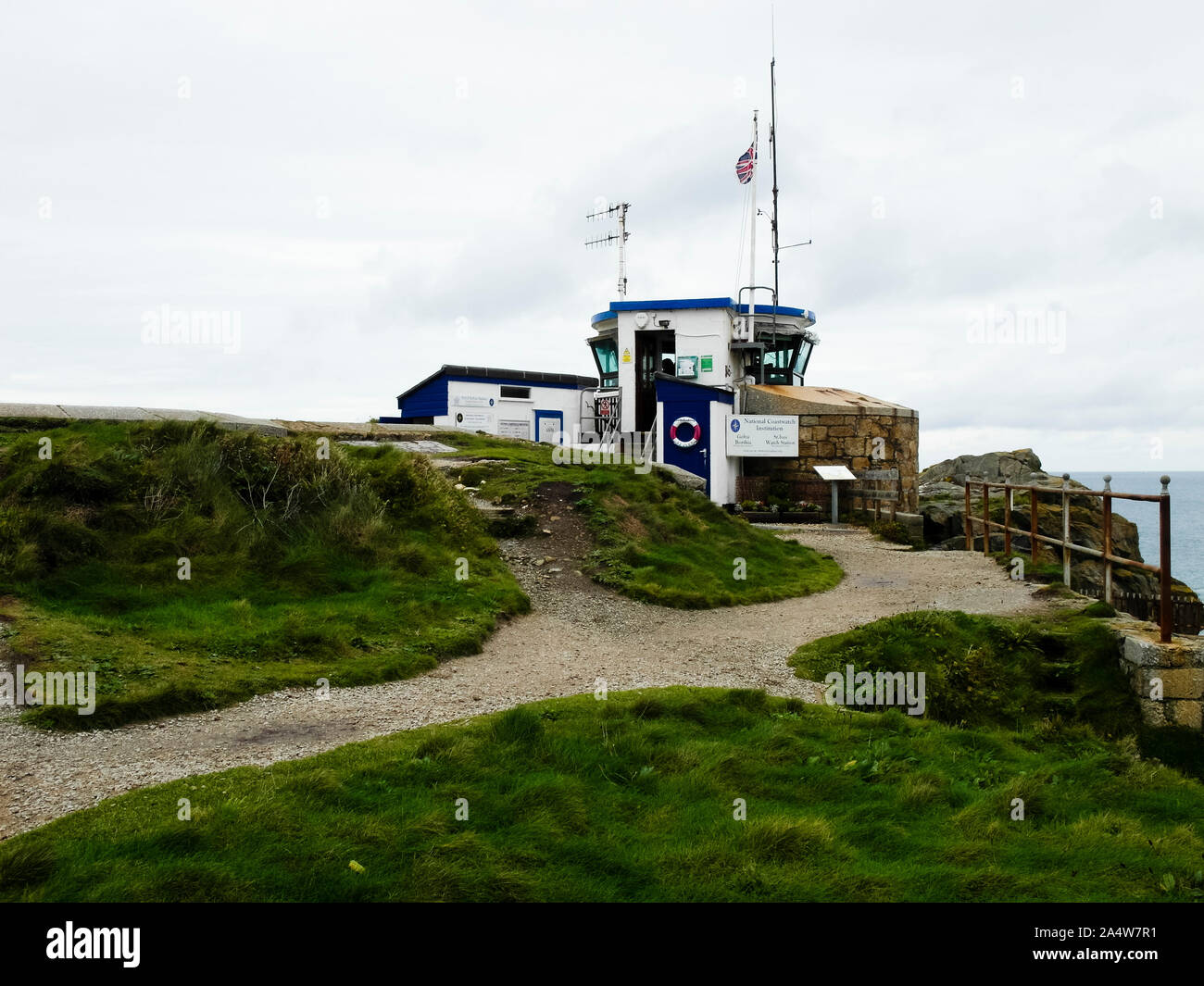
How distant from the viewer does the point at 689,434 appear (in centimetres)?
2719

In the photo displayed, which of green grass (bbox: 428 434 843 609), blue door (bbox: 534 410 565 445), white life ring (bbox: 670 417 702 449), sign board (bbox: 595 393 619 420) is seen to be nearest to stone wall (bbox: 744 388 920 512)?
white life ring (bbox: 670 417 702 449)

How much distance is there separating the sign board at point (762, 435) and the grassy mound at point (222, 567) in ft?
46.4

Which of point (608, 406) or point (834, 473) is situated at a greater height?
point (608, 406)

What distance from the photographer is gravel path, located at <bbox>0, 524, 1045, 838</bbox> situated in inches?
245

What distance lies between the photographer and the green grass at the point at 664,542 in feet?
45.2

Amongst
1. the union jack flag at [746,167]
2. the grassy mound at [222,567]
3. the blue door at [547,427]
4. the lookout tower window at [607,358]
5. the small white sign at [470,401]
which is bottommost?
the grassy mound at [222,567]

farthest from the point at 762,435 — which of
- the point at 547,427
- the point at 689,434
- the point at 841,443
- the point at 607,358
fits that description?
the point at 547,427

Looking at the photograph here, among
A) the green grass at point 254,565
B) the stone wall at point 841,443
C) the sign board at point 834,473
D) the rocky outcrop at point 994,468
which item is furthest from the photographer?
the rocky outcrop at point 994,468

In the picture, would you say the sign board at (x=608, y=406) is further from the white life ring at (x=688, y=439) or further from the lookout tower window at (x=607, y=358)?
the white life ring at (x=688, y=439)

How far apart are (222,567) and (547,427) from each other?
91.5ft

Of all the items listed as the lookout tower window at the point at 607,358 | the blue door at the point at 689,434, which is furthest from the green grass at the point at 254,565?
the lookout tower window at the point at 607,358

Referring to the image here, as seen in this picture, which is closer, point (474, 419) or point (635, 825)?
point (635, 825)

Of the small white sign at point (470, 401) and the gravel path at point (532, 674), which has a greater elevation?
the small white sign at point (470, 401)

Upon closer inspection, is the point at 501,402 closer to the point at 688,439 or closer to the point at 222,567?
the point at 688,439
